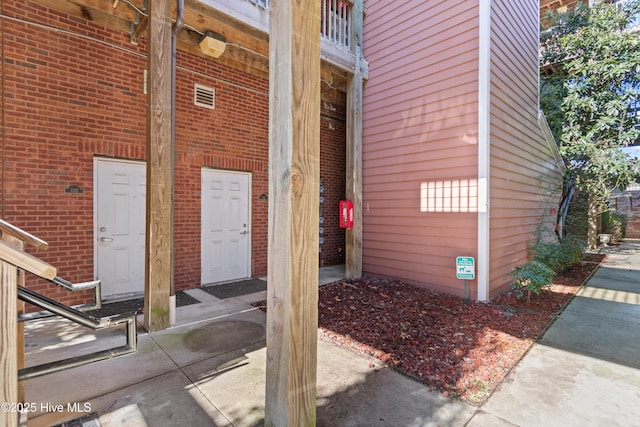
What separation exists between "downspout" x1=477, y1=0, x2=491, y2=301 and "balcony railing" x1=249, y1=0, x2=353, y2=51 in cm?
215

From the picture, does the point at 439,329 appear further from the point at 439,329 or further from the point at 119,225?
the point at 119,225

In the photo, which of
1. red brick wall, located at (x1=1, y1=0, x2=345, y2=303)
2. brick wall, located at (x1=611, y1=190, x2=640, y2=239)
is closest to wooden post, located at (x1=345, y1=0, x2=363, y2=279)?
red brick wall, located at (x1=1, y1=0, x2=345, y2=303)

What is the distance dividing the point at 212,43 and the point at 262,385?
13.8ft

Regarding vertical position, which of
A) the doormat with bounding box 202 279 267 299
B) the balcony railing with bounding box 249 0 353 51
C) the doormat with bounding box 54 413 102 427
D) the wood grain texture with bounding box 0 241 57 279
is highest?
the balcony railing with bounding box 249 0 353 51

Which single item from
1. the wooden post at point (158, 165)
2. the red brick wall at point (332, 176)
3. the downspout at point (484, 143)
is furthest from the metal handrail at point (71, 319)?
the red brick wall at point (332, 176)

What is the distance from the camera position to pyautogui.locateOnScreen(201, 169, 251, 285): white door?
4.87m

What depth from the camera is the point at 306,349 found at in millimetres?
1519

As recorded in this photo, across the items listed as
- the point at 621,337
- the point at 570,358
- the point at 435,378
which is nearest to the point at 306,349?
the point at 435,378

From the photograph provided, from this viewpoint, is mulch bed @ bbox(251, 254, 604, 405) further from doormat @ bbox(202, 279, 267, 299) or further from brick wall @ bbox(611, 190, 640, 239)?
brick wall @ bbox(611, 190, 640, 239)

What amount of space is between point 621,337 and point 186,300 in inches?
201

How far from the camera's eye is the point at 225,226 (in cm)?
509

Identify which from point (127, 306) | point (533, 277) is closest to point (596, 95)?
point (533, 277)

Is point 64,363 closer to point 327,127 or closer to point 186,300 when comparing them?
point 186,300

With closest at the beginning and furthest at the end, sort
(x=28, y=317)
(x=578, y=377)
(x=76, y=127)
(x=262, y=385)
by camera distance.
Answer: (x=28, y=317) < (x=262, y=385) < (x=578, y=377) < (x=76, y=127)
